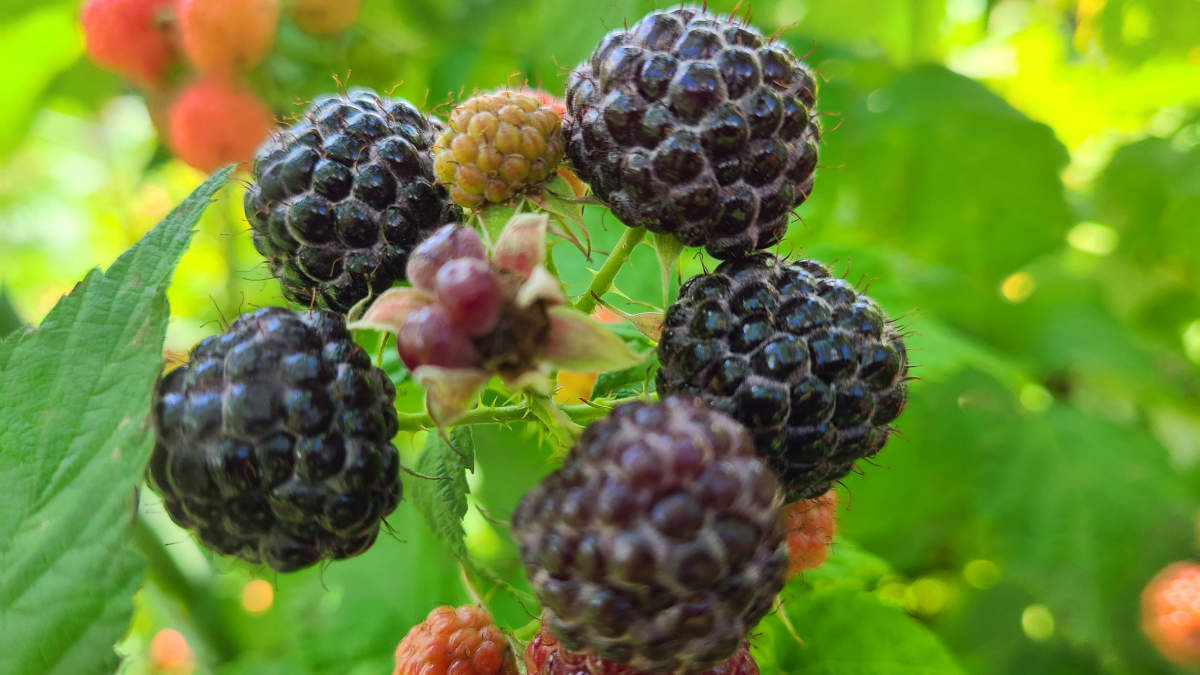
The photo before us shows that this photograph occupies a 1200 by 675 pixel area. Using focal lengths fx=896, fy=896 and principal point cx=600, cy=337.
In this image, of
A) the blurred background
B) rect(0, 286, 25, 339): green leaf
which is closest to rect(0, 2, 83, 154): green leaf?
the blurred background

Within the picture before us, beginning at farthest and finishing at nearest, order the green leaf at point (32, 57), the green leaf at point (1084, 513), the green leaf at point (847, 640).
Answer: the green leaf at point (32, 57), the green leaf at point (1084, 513), the green leaf at point (847, 640)

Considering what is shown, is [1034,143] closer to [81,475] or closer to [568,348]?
[568,348]

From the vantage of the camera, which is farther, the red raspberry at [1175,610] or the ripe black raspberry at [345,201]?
the red raspberry at [1175,610]

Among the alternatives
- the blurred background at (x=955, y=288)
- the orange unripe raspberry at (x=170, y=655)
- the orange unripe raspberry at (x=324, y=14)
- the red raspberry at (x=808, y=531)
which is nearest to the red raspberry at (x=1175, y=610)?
the blurred background at (x=955, y=288)

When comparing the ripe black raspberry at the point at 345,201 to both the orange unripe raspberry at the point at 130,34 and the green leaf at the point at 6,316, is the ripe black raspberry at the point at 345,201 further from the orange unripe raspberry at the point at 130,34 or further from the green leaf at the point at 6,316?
the orange unripe raspberry at the point at 130,34

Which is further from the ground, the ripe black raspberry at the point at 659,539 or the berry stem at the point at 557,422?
the ripe black raspberry at the point at 659,539

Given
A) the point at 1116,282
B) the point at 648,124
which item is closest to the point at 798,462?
the point at 648,124

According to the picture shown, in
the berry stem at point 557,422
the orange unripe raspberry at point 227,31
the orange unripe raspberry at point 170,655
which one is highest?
the berry stem at point 557,422

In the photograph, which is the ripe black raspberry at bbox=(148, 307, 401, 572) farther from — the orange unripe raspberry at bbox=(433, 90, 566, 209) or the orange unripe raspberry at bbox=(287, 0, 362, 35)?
the orange unripe raspberry at bbox=(287, 0, 362, 35)
